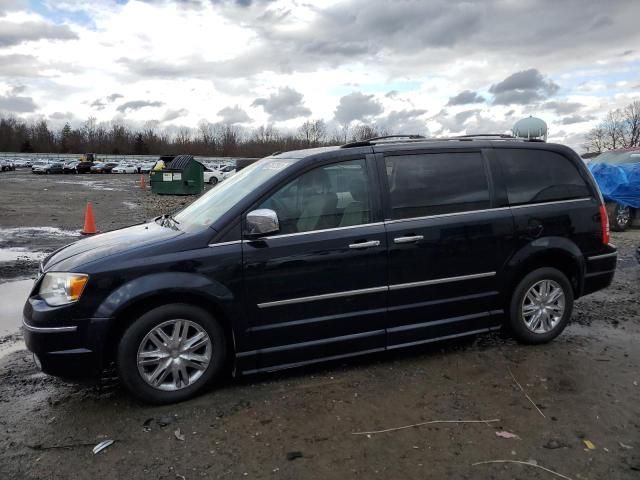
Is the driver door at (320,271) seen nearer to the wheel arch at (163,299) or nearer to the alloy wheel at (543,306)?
the wheel arch at (163,299)

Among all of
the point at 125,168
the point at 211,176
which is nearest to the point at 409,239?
the point at 211,176

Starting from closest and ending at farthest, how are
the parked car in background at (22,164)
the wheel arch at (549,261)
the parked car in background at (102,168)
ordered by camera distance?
the wheel arch at (549,261), the parked car in background at (102,168), the parked car in background at (22,164)

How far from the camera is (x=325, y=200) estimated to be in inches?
162

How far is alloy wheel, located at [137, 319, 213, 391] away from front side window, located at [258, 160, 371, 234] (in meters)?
0.99

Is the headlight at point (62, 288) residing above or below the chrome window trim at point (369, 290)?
above

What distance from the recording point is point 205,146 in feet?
380

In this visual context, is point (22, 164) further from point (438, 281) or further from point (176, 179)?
point (438, 281)

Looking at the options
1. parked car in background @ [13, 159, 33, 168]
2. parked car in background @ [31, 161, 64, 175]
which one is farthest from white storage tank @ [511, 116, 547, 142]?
parked car in background @ [13, 159, 33, 168]

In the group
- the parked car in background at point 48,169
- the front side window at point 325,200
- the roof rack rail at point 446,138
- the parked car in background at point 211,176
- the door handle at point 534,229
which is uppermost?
the parked car in background at point 48,169

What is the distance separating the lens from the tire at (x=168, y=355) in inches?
141

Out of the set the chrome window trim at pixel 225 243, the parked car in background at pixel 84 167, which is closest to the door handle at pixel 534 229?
the chrome window trim at pixel 225 243

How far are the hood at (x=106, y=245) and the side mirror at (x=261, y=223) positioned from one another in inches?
21.6

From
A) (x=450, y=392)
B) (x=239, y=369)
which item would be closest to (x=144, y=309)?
(x=239, y=369)

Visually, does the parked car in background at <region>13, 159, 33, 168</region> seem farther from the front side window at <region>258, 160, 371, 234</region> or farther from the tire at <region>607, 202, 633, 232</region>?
the front side window at <region>258, 160, 371, 234</region>
